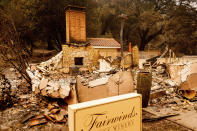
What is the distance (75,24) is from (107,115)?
995 cm

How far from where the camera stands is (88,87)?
11.7 ft

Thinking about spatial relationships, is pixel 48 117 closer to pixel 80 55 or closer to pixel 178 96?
pixel 178 96

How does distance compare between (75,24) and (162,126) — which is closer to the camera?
(162,126)

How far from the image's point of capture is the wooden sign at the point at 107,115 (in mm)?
1578

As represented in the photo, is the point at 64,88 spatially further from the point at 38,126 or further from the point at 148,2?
the point at 148,2

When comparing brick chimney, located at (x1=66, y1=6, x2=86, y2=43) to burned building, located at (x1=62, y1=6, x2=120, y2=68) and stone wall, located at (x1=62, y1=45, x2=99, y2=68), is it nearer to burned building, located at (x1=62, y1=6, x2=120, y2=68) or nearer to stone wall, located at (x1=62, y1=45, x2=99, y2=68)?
burned building, located at (x1=62, y1=6, x2=120, y2=68)

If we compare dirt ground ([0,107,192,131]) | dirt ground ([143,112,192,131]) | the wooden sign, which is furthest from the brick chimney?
the wooden sign

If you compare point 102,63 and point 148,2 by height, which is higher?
point 148,2

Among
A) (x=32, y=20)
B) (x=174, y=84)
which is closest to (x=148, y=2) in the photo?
(x=32, y=20)

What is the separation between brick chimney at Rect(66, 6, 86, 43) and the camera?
415 inches

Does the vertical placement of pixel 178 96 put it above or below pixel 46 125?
above

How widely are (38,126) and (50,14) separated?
538 inches

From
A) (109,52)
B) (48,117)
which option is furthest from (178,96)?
(109,52)

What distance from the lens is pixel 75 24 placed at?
35.1ft
